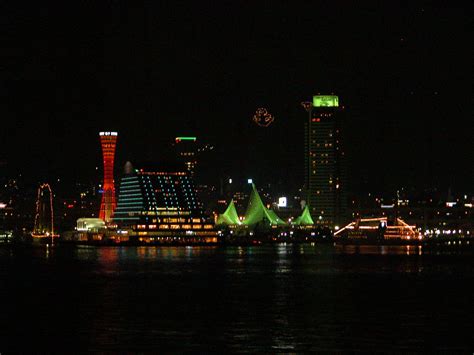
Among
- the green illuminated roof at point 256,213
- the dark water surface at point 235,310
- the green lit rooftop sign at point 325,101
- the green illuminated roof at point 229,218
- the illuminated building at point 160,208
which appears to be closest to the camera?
the dark water surface at point 235,310

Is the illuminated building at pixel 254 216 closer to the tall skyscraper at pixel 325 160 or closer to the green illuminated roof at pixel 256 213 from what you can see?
the green illuminated roof at pixel 256 213

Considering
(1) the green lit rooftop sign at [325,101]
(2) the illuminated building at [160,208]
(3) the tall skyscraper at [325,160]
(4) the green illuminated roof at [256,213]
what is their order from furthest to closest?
(1) the green lit rooftop sign at [325,101]
(3) the tall skyscraper at [325,160]
(4) the green illuminated roof at [256,213]
(2) the illuminated building at [160,208]

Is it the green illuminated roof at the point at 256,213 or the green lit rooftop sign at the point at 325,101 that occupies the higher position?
the green lit rooftop sign at the point at 325,101

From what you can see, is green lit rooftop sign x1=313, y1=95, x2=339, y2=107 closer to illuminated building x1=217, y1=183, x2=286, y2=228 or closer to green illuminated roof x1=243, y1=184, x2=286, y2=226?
illuminated building x1=217, y1=183, x2=286, y2=228

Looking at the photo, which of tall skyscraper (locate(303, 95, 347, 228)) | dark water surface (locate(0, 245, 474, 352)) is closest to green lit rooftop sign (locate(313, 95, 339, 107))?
tall skyscraper (locate(303, 95, 347, 228))

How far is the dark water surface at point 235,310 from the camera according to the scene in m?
32.3

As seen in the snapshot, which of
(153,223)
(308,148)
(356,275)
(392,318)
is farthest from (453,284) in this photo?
(308,148)

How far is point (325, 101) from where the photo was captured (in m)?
177

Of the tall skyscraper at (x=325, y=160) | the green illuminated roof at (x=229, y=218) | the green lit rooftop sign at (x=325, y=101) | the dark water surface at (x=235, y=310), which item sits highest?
the green lit rooftop sign at (x=325, y=101)

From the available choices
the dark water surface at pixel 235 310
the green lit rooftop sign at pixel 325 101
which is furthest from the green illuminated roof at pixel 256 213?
the dark water surface at pixel 235 310

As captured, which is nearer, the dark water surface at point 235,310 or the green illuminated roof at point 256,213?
the dark water surface at point 235,310

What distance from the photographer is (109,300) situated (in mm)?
46250

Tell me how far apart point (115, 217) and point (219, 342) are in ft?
367

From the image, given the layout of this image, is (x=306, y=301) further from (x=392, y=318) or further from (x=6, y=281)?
(x=6, y=281)
